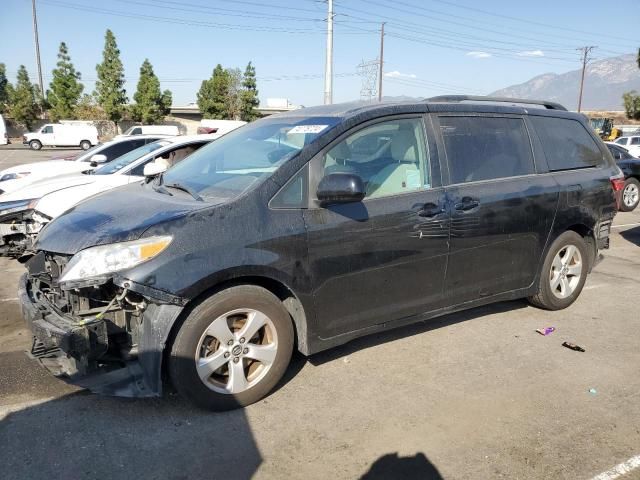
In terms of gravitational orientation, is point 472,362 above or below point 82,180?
below

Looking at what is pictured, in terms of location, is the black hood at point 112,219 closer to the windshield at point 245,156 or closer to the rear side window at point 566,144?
the windshield at point 245,156

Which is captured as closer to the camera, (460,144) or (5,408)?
(5,408)

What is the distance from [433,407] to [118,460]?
1888 mm

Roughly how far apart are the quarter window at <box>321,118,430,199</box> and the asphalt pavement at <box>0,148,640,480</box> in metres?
1.35

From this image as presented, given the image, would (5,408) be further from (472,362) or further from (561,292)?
(561,292)

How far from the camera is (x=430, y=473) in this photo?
8.89 feet

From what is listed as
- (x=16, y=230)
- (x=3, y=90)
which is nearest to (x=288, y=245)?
(x=16, y=230)

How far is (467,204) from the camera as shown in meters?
3.97

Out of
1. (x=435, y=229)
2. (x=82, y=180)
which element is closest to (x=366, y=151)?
(x=435, y=229)

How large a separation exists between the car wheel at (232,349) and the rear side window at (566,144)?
117 inches

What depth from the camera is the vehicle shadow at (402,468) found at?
2.68m

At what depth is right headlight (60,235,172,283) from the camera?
2.91 metres

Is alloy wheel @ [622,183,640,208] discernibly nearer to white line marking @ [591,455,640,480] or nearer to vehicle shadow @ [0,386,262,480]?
white line marking @ [591,455,640,480]

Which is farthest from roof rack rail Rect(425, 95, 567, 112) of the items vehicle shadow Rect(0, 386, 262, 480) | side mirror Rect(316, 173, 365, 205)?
vehicle shadow Rect(0, 386, 262, 480)
